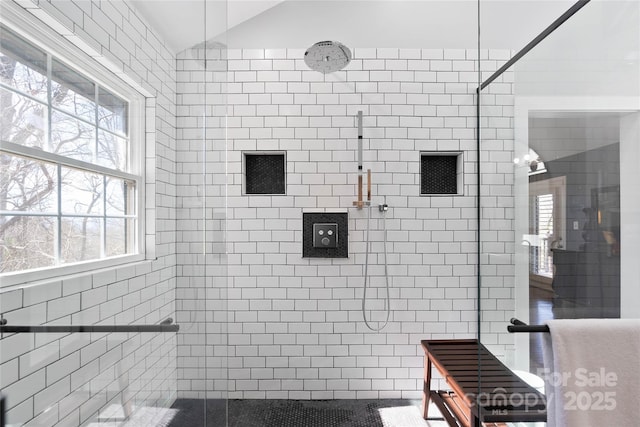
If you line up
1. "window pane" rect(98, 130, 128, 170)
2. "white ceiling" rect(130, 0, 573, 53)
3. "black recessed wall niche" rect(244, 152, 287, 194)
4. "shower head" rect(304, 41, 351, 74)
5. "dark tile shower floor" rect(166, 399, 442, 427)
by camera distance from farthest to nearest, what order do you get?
"black recessed wall niche" rect(244, 152, 287, 194) → "white ceiling" rect(130, 0, 573, 53) → "dark tile shower floor" rect(166, 399, 442, 427) → "shower head" rect(304, 41, 351, 74) → "window pane" rect(98, 130, 128, 170)

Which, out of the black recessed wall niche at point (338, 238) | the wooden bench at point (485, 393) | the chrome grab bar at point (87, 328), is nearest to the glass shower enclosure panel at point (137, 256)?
the chrome grab bar at point (87, 328)

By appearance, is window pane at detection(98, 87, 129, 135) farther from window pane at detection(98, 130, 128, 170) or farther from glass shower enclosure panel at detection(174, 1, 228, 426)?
glass shower enclosure panel at detection(174, 1, 228, 426)

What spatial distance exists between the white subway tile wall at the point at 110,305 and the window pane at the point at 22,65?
92 mm

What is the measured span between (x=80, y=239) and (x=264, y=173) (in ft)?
5.31

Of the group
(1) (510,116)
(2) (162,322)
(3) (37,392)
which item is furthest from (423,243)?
(3) (37,392)

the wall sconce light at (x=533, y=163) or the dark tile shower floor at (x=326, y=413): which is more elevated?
the wall sconce light at (x=533, y=163)

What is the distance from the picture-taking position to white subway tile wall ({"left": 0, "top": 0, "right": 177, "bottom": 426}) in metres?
0.90

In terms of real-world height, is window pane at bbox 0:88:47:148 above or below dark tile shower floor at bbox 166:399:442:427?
above

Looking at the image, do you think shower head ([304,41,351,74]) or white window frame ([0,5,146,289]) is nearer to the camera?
white window frame ([0,5,146,289])

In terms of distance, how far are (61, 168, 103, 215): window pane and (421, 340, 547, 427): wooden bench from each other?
1.48 m

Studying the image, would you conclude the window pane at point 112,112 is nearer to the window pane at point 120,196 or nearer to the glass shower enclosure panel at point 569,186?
the window pane at point 120,196

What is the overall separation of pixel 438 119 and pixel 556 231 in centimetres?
145

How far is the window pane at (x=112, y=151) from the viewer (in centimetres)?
99

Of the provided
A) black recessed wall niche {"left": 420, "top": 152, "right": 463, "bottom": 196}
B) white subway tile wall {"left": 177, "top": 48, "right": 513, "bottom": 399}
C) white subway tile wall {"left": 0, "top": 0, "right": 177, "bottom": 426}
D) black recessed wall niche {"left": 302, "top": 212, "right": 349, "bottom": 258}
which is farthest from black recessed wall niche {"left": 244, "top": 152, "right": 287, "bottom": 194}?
white subway tile wall {"left": 0, "top": 0, "right": 177, "bottom": 426}
